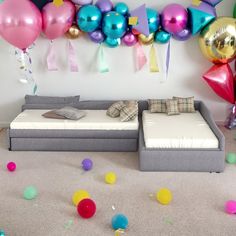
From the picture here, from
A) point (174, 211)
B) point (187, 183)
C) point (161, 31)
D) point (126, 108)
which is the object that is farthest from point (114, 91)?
point (174, 211)

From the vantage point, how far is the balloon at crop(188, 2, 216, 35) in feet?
14.6

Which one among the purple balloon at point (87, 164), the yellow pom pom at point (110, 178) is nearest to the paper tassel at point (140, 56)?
the purple balloon at point (87, 164)

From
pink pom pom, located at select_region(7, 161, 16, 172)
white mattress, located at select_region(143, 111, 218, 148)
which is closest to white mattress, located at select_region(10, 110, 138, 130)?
white mattress, located at select_region(143, 111, 218, 148)

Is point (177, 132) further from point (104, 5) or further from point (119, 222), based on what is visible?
point (104, 5)

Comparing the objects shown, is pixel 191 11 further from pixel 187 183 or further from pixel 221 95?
pixel 187 183

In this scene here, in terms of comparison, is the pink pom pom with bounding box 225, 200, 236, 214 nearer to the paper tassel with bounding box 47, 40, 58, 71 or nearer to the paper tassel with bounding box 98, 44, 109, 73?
the paper tassel with bounding box 98, 44, 109, 73

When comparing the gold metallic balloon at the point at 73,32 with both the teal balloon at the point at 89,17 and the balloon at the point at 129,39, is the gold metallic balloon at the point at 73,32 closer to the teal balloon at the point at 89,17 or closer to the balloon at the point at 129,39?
the teal balloon at the point at 89,17

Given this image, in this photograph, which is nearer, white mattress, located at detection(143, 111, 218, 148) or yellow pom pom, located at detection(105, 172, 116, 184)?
yellow pom pom, located at detection(105, 172, 116, 184)

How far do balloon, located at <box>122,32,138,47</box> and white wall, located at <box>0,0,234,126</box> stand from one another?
0.15 metres

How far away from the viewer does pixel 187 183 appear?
360 cm

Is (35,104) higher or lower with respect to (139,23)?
lower

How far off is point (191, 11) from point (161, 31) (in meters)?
0.40

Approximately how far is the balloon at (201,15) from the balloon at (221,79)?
54 centimetres

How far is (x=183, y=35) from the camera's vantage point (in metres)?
4.62
